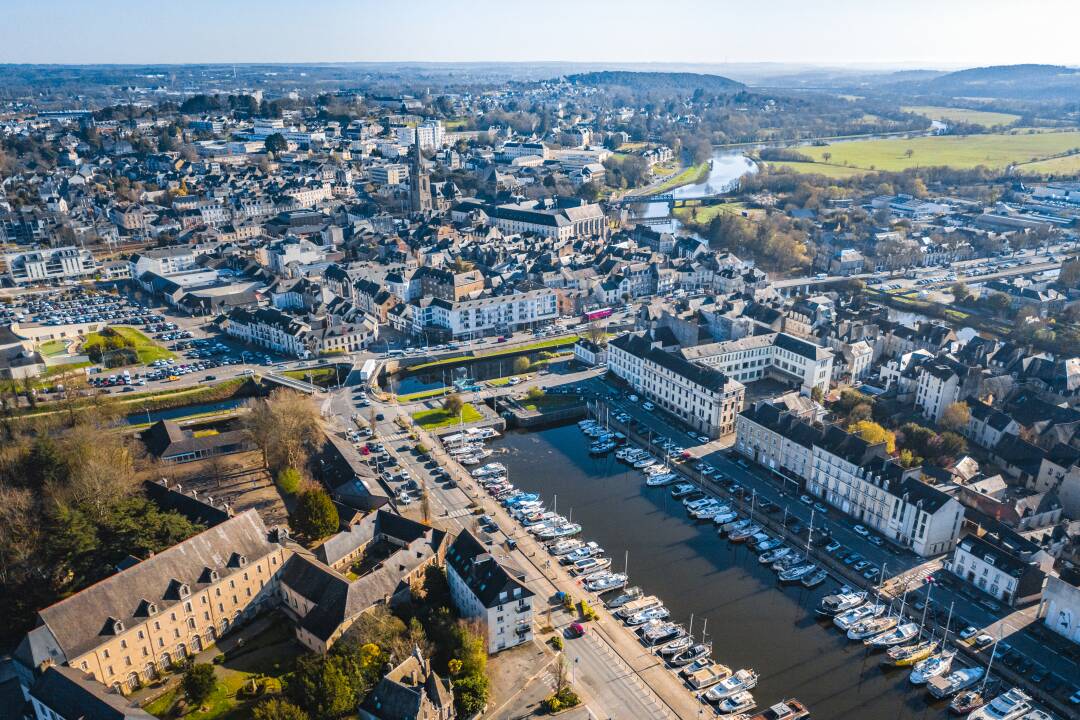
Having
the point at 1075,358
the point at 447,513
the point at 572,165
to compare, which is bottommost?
the point at 447,513

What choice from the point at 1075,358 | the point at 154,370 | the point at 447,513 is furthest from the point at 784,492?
the point at 154,370

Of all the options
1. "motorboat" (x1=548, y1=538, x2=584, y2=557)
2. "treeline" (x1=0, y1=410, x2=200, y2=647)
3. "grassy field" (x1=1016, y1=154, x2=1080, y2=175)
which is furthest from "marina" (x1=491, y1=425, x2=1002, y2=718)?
"grassy field" (x1=1016, y1=154, x2=1080, y2=175)

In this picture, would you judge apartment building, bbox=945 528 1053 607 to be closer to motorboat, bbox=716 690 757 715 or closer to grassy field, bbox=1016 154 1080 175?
motorboat, bbox=716 690 757 715

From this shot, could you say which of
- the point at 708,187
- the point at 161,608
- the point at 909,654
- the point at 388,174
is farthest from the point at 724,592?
the point at 708,187

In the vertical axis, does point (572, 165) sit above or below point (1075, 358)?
above

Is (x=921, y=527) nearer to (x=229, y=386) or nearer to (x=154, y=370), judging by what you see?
(x=229, y=386)

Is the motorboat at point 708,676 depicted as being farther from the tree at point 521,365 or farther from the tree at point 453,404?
the tree at point 521,365
